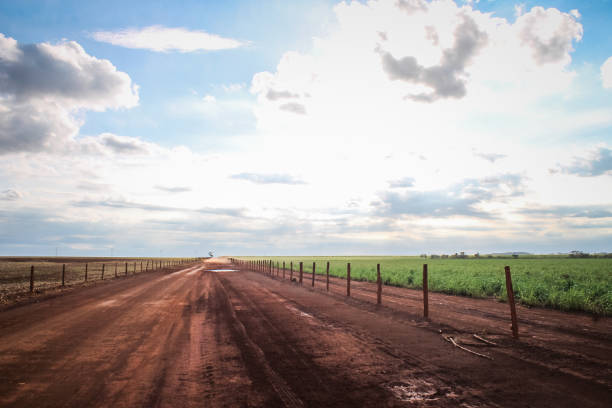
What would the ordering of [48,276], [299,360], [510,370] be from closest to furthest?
1. [510,370]
2. [299,360]
3. [48,276]

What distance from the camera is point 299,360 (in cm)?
613

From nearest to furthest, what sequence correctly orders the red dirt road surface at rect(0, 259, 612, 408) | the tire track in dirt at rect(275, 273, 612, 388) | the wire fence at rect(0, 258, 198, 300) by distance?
1. the red dirt road surface at rect(0, 259, 612, 408)
2. the tire track in dirt at rect(275, 273, 612, 388)
3. the wire fence at rect(0, 258, 198, 300)

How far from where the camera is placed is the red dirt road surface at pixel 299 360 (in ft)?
14.9

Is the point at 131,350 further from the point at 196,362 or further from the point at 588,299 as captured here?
the point at 588,299

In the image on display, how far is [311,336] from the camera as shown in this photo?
8086 mm

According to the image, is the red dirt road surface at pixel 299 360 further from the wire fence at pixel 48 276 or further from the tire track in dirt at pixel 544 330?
→ the wire fence at pixel 48 276

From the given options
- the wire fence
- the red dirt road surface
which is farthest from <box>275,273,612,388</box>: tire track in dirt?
the wire fence

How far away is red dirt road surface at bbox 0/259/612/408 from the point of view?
14.9ft

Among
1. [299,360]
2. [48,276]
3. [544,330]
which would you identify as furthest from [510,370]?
[48,276]

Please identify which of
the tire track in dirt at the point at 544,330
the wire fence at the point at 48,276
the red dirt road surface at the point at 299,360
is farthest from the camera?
the wire fence at the point at 48,276

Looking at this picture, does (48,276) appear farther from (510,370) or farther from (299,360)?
(510,370)

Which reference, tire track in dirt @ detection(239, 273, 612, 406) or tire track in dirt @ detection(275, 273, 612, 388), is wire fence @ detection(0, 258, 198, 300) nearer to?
tire track in dirt @ detection(239, 273, 612, 406)

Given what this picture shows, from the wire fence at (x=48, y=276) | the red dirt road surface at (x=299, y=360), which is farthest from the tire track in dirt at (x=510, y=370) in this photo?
the wire fence at (x=48, y=276)

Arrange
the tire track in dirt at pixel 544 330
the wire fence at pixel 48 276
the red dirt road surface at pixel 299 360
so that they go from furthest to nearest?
the wire fence at pixel 48 276 < the tire track in dirt at pixel 544 330 < the red dirt road surface at pixel 299 360
